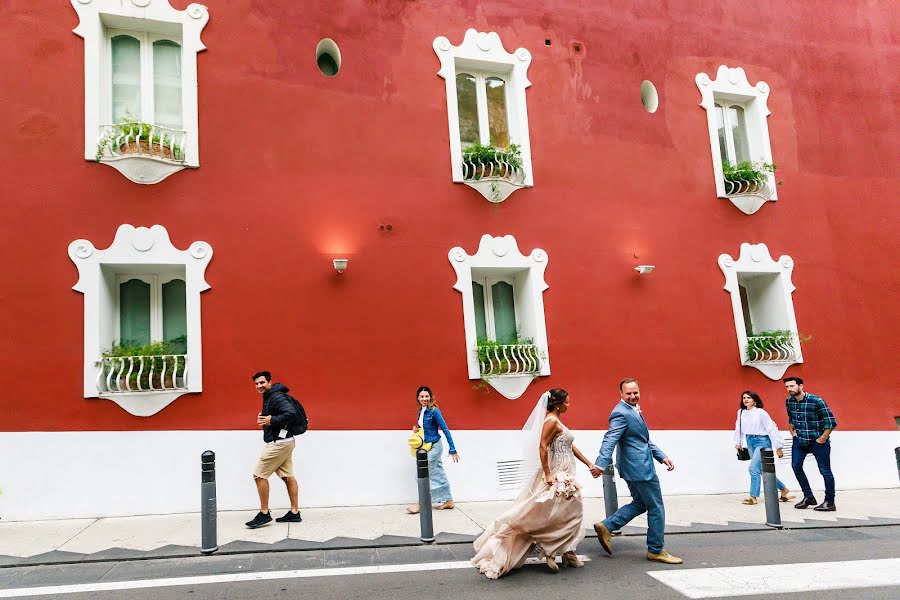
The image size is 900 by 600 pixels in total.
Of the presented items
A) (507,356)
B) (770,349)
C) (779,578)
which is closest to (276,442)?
(507,356)

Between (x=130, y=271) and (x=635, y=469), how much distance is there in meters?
6.84

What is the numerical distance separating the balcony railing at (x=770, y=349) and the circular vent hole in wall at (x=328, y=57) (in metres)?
8.11

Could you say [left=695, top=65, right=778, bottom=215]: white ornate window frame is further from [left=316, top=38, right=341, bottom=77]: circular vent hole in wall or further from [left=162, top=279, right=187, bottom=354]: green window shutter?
[left=162, top=279, right=187, bottom=354]: green window shutter

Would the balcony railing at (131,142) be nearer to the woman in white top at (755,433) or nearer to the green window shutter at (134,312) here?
the green window shutter at (134,312)

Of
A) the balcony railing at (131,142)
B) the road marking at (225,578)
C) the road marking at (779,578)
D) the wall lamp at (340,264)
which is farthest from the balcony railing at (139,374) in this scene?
the road marking at (779,578)

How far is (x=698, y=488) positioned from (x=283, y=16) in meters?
9.56

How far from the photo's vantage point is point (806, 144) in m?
12.1

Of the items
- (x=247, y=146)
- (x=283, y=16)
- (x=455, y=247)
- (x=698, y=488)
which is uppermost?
(x=283, y=16)

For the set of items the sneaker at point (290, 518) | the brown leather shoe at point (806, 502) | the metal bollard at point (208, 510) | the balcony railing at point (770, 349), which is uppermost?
the balcony railing at point (770, 349)

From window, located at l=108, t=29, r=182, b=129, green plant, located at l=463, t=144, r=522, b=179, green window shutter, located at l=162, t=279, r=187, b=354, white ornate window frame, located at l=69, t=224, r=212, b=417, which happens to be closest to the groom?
green plant, located at l=463, t=144, r=522, b=179

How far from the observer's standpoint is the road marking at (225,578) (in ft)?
17.2

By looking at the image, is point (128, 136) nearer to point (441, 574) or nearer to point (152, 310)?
point (152, 310)

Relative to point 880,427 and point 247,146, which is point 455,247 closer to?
point 247,146

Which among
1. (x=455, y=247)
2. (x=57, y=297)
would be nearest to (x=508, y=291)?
(x=455, y=247)
